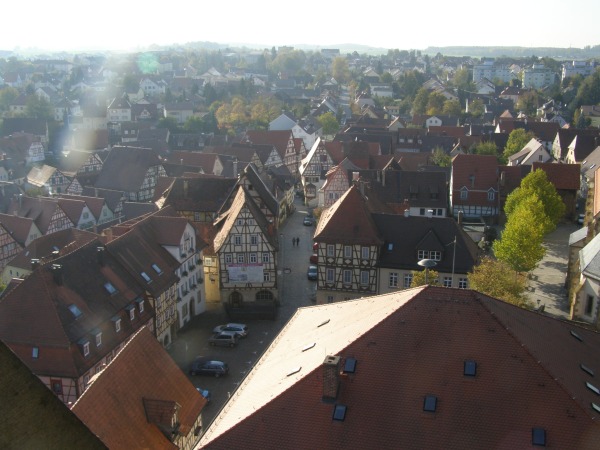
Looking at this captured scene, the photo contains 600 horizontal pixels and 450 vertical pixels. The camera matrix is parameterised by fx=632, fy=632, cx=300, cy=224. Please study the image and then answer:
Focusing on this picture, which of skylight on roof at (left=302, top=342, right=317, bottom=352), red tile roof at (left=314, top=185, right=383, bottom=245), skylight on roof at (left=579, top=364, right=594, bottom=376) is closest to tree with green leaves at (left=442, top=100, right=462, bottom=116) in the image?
red tile roof at (left=314, top=185, right=383, bottom=245)

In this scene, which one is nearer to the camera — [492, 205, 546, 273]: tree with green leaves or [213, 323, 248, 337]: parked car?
[213, 323, 248, 337]: parked car

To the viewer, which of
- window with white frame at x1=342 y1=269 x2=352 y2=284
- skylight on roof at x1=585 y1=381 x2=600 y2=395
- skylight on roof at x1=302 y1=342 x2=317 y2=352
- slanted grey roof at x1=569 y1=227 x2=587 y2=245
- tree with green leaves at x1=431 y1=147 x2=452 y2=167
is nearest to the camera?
skylight on roof at x1=585 y1=381 x2=600 y2=395

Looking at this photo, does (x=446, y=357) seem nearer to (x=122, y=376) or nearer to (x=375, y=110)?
(x=122, y=376)

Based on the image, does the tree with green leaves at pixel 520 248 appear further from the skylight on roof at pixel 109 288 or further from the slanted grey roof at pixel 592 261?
the skylight on roof at pixel 109 288

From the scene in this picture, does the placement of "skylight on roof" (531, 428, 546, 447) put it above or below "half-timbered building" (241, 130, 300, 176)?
above

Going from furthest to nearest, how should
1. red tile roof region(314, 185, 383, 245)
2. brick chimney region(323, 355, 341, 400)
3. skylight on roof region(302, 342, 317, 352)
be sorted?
red tile roof region(314, 185, 383, 245), skylight on roof region(302, 342, 317, 352), brick chimney region(323, 355, 341, 400)

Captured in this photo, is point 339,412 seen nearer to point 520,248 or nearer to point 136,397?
point 136,397

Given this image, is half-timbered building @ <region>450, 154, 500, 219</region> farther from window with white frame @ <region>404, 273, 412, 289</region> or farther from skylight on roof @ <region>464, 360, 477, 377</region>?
skylight on roof @ <region>464, 360, 477, 377</region>

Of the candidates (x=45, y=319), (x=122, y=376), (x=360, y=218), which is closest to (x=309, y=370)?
(x=122, y=376)
